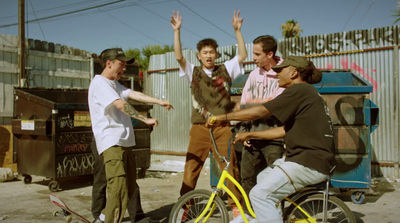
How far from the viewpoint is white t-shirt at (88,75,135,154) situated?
3.71 meters

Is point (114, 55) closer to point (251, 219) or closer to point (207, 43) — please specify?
point (207, 43)

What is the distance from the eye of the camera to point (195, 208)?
11.8ft

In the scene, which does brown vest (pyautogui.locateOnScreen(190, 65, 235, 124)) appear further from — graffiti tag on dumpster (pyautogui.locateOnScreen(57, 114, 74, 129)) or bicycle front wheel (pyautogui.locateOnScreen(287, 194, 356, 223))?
graffiti tag on dumpster (pyautogui.locateOnScreen(57, 114, 74, 129))

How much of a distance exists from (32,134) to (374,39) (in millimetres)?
6499

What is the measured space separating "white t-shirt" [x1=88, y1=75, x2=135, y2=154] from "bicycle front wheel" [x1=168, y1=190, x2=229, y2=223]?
85 cm

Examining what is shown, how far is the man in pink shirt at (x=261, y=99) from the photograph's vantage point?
4117mm

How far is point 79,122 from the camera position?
23.0ft

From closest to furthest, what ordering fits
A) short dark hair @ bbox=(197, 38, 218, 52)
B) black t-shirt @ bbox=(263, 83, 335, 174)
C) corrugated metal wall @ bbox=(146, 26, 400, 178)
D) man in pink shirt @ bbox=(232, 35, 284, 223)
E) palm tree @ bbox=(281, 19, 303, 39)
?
black t-shirt @ bbox=(263, 83, 335, 174) < man in pink shirt @ bbox=(232, 35, 284, 223) < short dark hair @ bbox=(197, 38, 218, 52) < corrugated metal wall @ bbox=(146, 26, 400, 178) < palm tree @ bbox=(281, 19, 303, 39)

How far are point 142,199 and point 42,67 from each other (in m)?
5.48

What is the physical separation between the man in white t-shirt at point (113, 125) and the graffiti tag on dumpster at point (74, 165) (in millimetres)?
3115

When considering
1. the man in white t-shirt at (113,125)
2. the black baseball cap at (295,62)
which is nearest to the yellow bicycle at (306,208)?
the man in white t-shirt at (113,125)

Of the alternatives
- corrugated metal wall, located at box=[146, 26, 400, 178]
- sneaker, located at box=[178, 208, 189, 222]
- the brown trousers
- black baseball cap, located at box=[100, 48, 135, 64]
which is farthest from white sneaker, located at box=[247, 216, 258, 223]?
corrugated metal wall, located at box=[146, 26, 400, 178]

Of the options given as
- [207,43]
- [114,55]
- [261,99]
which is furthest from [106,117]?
[261,99]

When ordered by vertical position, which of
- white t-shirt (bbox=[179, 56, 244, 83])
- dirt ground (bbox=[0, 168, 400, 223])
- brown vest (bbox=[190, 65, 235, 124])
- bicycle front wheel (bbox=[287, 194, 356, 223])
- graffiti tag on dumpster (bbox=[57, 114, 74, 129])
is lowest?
dirt ground (bbox=[0, 168, 400, 223])
